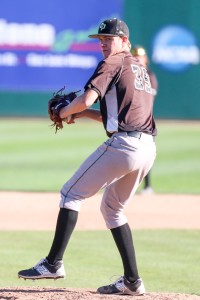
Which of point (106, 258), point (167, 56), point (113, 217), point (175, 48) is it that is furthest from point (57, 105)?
point (175, 48)

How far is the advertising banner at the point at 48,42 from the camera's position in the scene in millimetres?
24625

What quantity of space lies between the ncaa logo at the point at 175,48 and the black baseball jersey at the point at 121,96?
19.1 metres

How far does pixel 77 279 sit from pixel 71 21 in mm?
18569

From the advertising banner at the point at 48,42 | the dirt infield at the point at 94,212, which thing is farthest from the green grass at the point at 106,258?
the advertising banner at the point at 48,42

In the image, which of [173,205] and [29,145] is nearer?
[173,205]

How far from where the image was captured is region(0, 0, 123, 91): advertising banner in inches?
969

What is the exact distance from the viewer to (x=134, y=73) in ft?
19.0

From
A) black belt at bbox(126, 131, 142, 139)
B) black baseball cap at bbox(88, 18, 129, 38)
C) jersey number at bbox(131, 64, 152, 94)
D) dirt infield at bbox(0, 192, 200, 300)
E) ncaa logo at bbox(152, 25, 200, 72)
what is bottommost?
dirt infield at bbox(0, 192, 200, 300)

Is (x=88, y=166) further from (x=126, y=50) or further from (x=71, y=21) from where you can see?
(x=71, y=21)

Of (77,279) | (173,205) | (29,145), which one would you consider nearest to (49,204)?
(173,205)

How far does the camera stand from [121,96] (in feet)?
18.7

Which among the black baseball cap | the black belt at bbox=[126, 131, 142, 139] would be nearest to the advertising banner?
the black baseball cap

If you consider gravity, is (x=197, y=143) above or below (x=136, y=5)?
below

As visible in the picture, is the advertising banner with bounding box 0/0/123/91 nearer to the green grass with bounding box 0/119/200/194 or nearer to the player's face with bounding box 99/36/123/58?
the green grass with bounding box 0/119/200/194
